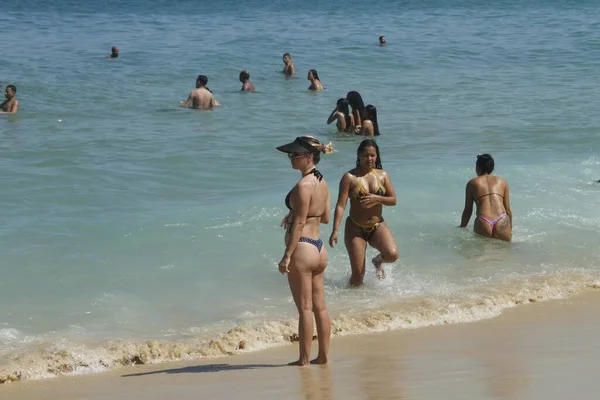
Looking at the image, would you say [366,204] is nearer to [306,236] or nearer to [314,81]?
[306,236]

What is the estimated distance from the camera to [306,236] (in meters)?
6.20

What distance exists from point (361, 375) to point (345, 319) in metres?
1.69

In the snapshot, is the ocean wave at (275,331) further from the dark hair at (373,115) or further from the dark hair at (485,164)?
the dark hair at (373,115)

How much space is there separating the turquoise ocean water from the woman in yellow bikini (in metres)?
0.32

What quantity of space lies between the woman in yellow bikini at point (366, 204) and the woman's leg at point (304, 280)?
1.99 metres

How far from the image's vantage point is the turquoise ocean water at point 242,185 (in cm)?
813

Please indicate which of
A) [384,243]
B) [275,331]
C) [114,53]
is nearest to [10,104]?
[114,53]

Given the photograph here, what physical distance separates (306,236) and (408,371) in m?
1.02

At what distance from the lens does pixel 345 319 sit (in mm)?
7828

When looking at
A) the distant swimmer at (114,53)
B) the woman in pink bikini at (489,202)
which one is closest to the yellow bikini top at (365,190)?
the woman in pink bikini at (489,202)

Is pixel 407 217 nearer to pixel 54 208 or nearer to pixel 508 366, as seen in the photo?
pixel 54 208

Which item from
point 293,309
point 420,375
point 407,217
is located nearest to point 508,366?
point 420,375

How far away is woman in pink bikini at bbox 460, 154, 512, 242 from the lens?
10133 mm

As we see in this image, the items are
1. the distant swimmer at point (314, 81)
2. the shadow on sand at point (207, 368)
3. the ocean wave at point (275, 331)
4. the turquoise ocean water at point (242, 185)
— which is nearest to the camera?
the shadow on sand at point (207, 368)
